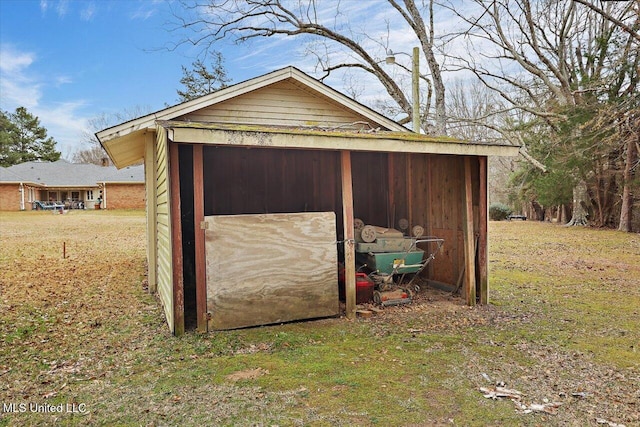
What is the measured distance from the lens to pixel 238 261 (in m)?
4.87

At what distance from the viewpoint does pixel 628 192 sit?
1554cm

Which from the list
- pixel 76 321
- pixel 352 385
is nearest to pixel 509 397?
pixel 352 385

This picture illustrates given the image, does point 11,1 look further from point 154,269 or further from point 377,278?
point 377,278

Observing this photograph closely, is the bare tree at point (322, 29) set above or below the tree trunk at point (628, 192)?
above

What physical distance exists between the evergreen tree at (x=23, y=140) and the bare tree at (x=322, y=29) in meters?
33.9

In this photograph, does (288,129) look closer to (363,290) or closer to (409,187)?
(363,290)

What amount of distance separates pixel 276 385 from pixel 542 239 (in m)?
14.0

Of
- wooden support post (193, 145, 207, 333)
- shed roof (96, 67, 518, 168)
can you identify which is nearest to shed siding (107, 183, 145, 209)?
shed roof (96, 67, 518, 168)

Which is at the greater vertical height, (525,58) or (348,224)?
(525,58)

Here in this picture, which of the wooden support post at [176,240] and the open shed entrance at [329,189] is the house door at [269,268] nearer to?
the wooden support post at [176,240]

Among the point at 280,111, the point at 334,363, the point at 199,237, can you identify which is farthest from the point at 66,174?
the point at 334,363

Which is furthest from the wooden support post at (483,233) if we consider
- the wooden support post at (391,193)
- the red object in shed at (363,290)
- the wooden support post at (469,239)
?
the wooden support post at (391,193)

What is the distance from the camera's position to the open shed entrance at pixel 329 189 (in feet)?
21.9

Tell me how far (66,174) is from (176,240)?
125 ft
